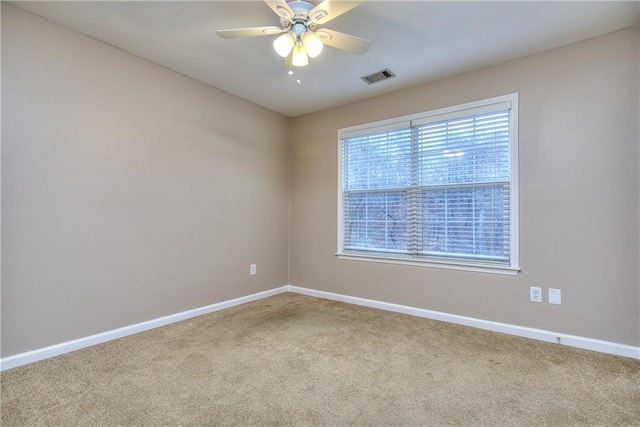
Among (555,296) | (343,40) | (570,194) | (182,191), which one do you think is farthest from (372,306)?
(343,40)

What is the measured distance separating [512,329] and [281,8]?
116 inches

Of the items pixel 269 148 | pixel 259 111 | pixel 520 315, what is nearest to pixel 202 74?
pixel 259 111

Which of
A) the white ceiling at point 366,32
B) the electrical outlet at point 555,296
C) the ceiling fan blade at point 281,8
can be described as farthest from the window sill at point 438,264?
the ceiling fan blade at point 281,8

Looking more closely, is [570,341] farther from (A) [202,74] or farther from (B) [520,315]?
(A) [202,74]

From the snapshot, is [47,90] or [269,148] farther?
[269,148]

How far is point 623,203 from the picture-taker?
2264 millimetres

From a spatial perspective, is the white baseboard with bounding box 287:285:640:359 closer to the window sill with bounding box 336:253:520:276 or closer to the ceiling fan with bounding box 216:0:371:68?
the window sill with bounding box 336:253:520:276

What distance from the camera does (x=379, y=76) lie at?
3006 mm

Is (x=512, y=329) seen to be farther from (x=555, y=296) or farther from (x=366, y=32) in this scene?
(x=366, y=32)

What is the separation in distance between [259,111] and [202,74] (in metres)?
0.89

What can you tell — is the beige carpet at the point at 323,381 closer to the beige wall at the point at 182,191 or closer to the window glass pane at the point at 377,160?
the beige wall at the point at 182,191

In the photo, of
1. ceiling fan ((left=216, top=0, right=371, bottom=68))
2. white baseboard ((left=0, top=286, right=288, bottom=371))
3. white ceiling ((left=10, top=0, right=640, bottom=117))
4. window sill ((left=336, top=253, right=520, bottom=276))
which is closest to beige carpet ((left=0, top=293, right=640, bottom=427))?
white baseboard ((left=0, top=286, right=288, bottom=371))

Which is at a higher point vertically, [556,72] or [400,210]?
[556,72]

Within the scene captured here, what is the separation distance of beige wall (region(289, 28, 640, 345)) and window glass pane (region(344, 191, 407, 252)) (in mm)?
495
